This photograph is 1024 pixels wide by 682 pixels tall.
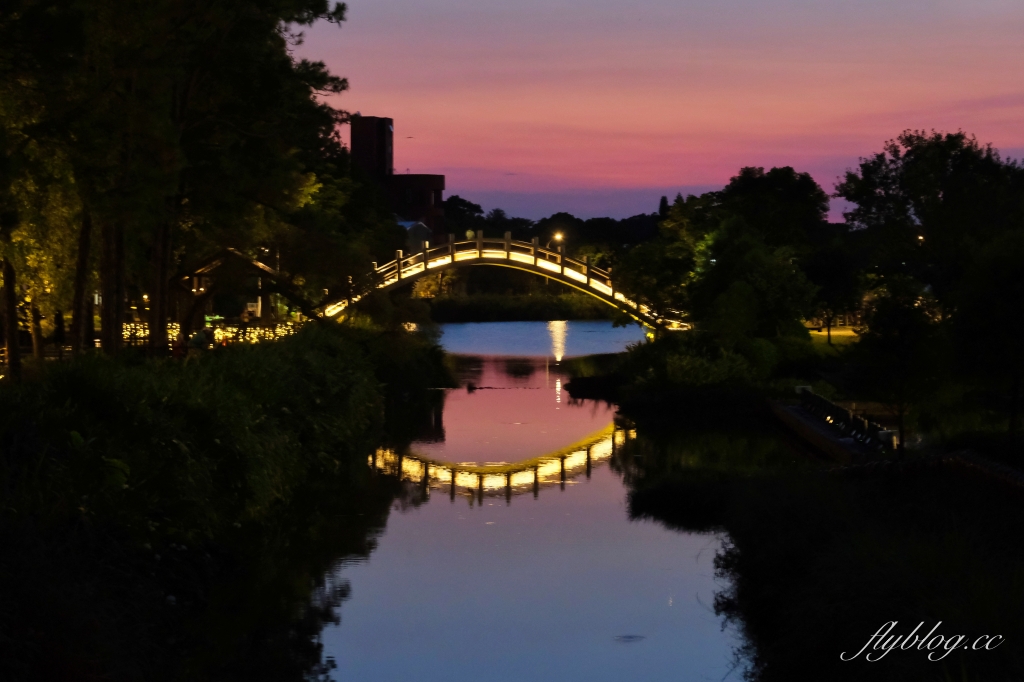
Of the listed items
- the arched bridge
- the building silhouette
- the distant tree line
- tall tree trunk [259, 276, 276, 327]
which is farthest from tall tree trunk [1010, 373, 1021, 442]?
the building silhouette

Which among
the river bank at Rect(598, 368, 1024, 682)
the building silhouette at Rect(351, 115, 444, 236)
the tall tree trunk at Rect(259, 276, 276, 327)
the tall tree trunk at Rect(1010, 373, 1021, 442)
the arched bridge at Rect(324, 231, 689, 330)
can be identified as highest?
the building silhouette at Rect(351, 115, 444, 236)

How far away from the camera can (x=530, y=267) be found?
61.5 m

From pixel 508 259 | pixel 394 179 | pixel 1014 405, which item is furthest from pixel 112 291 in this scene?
pixel 394 179

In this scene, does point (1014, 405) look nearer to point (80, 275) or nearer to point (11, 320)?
point (11, 320)

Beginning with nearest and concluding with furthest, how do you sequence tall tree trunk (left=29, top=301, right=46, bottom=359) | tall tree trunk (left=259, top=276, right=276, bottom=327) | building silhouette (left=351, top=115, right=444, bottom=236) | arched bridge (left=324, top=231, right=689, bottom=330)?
1. tall tree trunk (left=29, top=301, right=46, bottom=359)
2. tall tree trunk (left=259, top=276, right=276, bottom=327)
3. arched bridge (left=324, top=231, right=689, bottom=330)
4. building silhouette (left=351, top=115, right=444, bottom=236)

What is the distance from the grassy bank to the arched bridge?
5609cm

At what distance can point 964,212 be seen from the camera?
2562 inches

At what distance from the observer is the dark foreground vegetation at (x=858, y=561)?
1007 centimetres

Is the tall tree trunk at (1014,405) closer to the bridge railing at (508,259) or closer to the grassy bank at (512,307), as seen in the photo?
the bridge railing at (508,259)

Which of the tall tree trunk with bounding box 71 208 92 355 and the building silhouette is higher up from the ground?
the building silhouette

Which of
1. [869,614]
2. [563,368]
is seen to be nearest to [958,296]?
[869,614]

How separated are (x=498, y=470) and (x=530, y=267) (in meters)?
31.3

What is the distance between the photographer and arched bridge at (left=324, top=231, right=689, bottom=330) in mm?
58750

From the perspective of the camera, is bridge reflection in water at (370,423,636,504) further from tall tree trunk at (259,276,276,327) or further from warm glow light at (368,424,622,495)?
tall tree trunk at (259,276,276,327)
